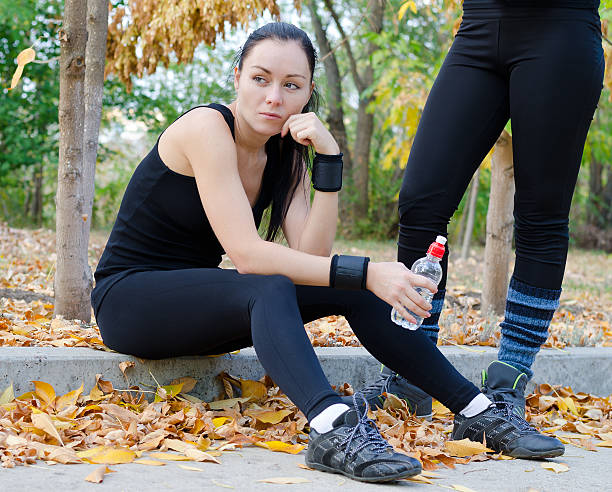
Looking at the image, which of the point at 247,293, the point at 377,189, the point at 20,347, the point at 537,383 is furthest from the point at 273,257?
the point at 377,189

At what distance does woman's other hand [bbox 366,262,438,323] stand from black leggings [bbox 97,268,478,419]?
23 centimetres

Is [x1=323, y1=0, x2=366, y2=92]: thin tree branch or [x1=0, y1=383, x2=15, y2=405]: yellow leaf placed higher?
[x1=323, y1=0, x2=366, y2=92]: thin tree branch

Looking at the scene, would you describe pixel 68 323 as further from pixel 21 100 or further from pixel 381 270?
pixel 21 100

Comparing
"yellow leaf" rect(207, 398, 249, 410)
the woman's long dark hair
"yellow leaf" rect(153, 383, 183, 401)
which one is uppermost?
the woman's long dark hair

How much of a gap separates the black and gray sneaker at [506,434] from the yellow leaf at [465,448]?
0.14ft

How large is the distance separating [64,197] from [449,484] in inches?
84.4

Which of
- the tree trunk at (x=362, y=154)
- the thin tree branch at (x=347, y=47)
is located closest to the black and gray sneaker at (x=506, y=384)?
the thin tree branch at (x=347, y=47)

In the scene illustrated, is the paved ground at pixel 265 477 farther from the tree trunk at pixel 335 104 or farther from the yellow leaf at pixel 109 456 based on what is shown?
the tree trunk at pixel 335 104

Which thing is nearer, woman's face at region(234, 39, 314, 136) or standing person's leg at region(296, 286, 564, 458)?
standing person's leg at region(296, 286, 564, 458)

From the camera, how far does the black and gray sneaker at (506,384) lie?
2.72 metres

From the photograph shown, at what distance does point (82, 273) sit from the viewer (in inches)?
140

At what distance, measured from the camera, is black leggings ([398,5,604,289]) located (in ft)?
8.83

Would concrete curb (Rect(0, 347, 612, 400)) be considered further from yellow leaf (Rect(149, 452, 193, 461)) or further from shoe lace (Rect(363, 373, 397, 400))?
yellow leaf (Rect(149, 452, 193, 461))

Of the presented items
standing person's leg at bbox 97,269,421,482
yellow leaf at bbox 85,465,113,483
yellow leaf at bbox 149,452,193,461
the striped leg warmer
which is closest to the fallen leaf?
yellow leaf at bbox 85,465,113,483
